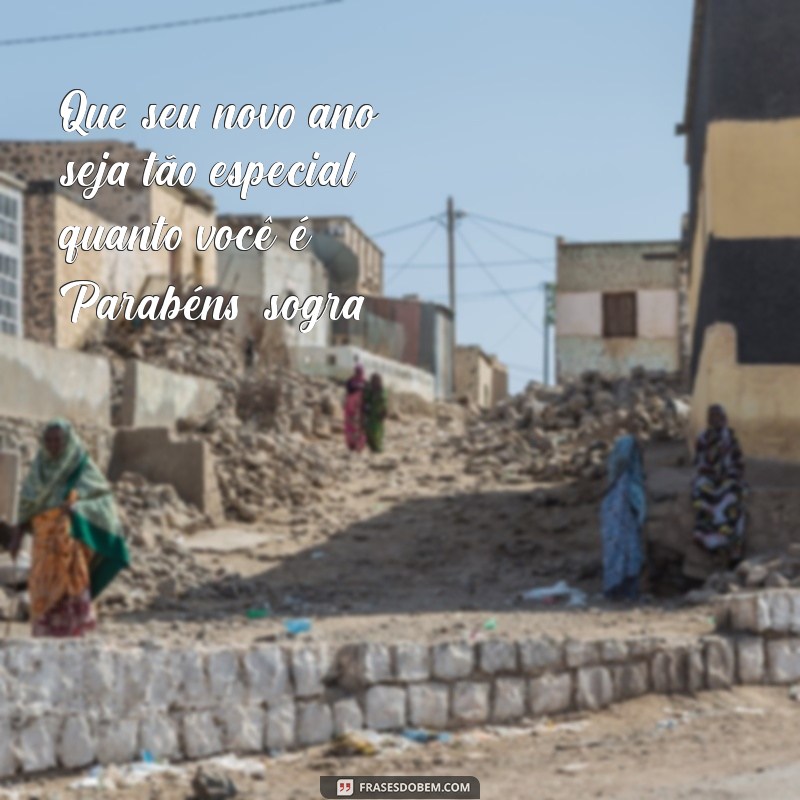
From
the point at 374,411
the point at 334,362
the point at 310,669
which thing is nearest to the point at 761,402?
the point at 310,669

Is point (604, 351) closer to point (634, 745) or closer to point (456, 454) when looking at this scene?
point (456, 454)

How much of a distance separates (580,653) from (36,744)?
2.73 metres

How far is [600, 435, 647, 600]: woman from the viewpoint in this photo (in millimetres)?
12367

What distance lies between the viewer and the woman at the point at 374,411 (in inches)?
864

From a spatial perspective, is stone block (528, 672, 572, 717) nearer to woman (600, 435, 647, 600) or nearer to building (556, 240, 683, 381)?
woman (600, 435, 647, 600)

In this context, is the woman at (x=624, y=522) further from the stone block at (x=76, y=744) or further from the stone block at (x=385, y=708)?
the stone block at (x=76, y=744)

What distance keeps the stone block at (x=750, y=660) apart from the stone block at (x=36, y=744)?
143 inches

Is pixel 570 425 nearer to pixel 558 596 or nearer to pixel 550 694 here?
pixel 558 596

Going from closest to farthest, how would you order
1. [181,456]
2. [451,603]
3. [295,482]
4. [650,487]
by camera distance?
[451,603], [650,487], [181,456], [295,482]

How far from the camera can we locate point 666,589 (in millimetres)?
12852

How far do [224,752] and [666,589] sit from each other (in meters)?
6.54

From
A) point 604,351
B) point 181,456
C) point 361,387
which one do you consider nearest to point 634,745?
point 181,456

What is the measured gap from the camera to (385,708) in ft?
24.1

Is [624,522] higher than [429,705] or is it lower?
higher
